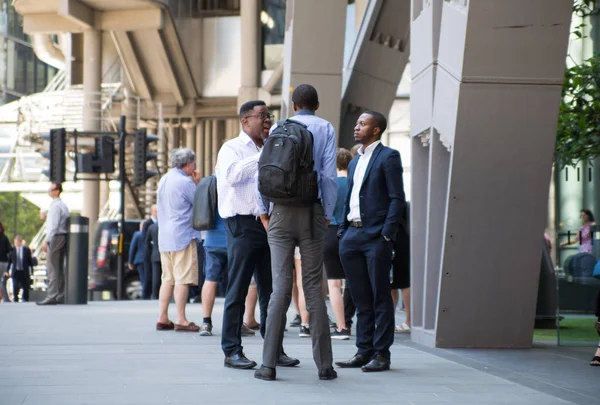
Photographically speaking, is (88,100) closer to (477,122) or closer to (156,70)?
(156,70)

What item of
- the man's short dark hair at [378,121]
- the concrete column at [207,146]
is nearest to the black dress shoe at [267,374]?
the man's short dark hair at [378,121]

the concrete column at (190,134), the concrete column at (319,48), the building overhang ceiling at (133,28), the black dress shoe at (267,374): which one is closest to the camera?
the black dress shoe at (267,374)

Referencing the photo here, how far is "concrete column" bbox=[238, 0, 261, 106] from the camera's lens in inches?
1326

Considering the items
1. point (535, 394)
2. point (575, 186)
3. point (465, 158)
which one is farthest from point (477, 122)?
point (575, 186)

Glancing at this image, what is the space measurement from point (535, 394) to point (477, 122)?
2.81 m

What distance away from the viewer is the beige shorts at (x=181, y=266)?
1168 centimetres

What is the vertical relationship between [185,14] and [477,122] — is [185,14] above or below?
above

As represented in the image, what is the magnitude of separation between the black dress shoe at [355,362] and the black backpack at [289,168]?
1445 mm

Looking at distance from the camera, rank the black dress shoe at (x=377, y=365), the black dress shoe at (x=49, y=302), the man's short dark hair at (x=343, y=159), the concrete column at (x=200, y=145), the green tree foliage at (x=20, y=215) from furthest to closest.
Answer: the green tree foliage at (x=20, y=215) → the concrete column at (x=200, y=145) → the black dress shoe at (x=49, y=302) → the man's short dark hair at (x=343, y=159) → the black dress shoe at (x=377, y=365)

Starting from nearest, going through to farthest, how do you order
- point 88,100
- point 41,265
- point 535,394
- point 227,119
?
point 535,394 → point 88,100 → point 227,119 → point 41,265

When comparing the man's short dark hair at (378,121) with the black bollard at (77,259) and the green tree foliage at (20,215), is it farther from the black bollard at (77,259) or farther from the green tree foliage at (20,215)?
the green tree foliage at (20,215)

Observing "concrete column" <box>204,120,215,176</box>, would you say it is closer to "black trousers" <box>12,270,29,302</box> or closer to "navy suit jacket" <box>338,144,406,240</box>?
"black trousers" <box>12,270,29,302</box>

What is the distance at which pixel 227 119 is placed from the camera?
3759 cm

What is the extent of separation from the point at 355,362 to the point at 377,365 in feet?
0.91
